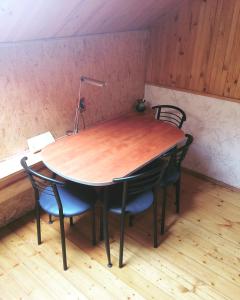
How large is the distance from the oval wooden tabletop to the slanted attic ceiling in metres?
0.89

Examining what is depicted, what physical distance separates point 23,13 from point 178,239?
2.16 m

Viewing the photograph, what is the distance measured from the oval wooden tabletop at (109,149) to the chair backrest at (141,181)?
0.29ft

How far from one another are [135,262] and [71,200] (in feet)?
2.40

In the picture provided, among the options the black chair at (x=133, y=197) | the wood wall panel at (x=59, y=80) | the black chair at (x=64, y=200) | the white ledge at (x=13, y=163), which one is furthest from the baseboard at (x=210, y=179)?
the white ledge at (x=13, y=163)

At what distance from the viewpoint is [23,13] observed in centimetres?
178

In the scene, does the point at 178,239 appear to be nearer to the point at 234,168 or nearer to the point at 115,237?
the point at 115,237

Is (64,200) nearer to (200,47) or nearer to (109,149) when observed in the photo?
(109,149)

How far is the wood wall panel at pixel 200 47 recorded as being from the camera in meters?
2.66

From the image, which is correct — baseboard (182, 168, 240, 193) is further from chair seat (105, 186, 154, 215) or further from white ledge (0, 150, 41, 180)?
white ledge (0, 150, 41, 180)

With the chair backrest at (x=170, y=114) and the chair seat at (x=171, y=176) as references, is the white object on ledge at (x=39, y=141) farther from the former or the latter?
the chair backrest at (x=170, y=114)

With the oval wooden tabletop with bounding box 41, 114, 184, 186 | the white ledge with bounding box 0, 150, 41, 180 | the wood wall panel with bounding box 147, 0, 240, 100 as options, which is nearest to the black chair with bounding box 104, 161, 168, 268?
the oval wooden tabletop with bounding box 41, 114, 184, 186

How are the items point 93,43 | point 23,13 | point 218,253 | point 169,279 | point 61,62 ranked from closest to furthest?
point 23,13, point 169,279, point 218,253, point 61,62, point 93,43

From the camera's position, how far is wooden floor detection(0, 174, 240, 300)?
1.95 meters

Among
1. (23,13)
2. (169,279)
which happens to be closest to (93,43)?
(23,13)
